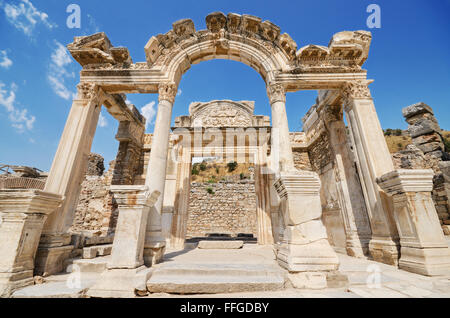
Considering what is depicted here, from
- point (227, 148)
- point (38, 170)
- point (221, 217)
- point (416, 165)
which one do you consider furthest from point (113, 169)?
point (416, 165)

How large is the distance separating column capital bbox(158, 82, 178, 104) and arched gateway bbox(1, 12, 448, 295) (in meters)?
0.03

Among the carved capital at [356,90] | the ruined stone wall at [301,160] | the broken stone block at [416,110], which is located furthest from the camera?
the broken stone block at [416,110]

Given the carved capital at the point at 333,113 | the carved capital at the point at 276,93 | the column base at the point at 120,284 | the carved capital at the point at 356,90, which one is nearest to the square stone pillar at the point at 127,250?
the column base at the point at 120,284

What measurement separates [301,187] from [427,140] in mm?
10374

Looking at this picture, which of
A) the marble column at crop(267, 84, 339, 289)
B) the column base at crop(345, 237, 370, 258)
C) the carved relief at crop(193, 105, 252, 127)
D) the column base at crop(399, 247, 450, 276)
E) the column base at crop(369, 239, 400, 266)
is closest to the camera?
the marble column at crop(267, 84, 339, 289)

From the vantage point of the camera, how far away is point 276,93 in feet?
17.1

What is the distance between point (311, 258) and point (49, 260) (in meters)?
4.67

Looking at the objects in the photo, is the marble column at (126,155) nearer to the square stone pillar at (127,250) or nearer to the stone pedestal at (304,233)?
the square stone pillar at (127,250)

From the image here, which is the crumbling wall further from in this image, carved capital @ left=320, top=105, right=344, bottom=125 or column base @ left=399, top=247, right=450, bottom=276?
column base @ left=399, top=247, right=450, bottom=276

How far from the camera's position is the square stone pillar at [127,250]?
103 inches

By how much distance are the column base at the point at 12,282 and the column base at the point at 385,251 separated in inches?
255

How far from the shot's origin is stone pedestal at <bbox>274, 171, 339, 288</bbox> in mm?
2775

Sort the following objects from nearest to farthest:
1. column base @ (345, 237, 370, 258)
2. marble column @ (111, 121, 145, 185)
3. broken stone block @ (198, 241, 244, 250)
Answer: column base @ (345, 237, 370, 258), broken stone block @ (198, 241, 244, 250), marble column @ (111, 121, 145, 185)

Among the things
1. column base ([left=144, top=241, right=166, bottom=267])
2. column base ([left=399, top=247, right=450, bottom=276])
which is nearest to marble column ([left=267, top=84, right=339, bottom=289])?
column base ([left=399, top=247, right=450, bottom=276])
